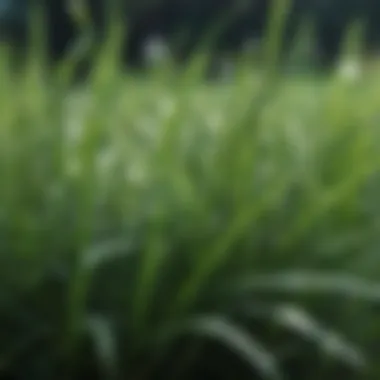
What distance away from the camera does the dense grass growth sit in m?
0.74

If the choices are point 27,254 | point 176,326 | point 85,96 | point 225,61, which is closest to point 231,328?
point 176,326

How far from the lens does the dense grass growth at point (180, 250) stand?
0.74 m

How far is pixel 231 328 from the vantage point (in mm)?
736

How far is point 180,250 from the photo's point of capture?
783 mm

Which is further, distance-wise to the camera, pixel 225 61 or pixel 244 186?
pixel 225 61

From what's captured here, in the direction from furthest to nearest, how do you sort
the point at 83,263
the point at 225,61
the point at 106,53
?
1. the point at 225,61
2. the point at 106,53
3. the point at 83,263

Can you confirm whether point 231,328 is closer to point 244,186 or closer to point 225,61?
point 244,186

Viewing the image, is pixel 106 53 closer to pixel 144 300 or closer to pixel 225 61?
pixel 144 300

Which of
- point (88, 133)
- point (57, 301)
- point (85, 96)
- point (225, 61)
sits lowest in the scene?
point (57, 301)

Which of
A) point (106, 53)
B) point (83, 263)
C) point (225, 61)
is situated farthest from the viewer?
point (225, 61)

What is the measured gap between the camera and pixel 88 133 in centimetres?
75

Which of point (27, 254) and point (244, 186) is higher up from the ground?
point (244, 186)

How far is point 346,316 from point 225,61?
62 centimetres

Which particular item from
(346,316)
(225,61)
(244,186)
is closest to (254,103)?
(244,186)
